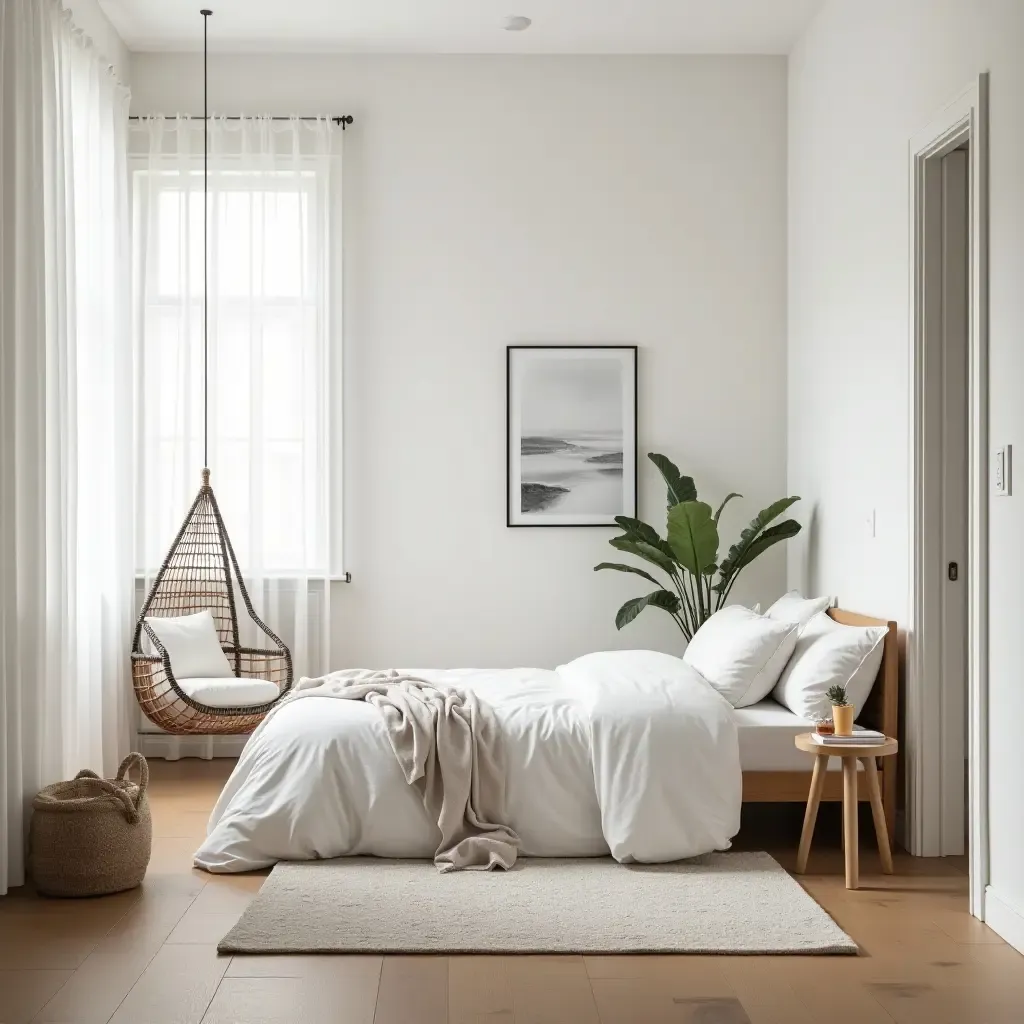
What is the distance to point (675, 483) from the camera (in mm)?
5523

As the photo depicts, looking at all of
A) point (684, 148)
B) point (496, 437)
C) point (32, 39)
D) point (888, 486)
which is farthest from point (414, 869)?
point (684, 148)

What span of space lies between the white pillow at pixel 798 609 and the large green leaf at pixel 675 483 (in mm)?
717

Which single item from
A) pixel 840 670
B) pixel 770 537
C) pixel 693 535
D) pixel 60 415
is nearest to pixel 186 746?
pixel 60 415

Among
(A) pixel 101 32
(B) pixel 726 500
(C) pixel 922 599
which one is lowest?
(C) pixel 922 599

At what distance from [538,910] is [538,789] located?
56cm

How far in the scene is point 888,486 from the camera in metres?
4.34

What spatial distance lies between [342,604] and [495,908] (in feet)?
8.70

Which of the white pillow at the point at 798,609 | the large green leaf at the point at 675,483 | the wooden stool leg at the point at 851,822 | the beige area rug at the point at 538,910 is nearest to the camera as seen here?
the beige area rug at the point at 538,910

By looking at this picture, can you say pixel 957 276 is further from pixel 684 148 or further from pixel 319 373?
pixel 319 373

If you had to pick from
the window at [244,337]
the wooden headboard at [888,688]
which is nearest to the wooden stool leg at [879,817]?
the wooden headboard at [888,688]

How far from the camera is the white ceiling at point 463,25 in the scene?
5223mm

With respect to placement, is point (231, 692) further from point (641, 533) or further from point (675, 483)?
point (675, 483)

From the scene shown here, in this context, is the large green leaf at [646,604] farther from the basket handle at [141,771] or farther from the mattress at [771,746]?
the basket handle at [141,771]

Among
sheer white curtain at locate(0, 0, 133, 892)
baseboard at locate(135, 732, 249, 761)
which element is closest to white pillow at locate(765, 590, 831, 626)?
baseboard at locate(135, 732, 249, 761)
